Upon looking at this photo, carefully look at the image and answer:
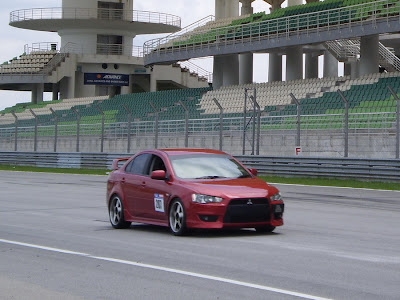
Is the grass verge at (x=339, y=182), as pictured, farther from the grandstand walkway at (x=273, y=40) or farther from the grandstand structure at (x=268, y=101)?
the grandstand walkway at (x=273, y=40)

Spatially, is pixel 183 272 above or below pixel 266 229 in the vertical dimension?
below

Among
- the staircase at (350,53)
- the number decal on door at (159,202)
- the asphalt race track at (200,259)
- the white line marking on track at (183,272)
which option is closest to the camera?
the white line marking on track at (183,272)

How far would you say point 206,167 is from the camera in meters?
13.1

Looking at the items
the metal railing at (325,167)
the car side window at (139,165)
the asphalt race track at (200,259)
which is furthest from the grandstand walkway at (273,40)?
the car side window at (139,165)

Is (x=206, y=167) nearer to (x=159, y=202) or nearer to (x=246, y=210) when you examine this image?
(x=159, y=202)

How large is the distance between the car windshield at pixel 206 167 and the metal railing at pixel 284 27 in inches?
1048

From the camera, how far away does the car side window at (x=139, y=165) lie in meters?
13.6

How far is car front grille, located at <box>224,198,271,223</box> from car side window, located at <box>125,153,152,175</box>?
6.79 feet

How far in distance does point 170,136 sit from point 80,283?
96.5 feet

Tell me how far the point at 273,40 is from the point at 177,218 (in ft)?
113

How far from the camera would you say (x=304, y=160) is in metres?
29.0

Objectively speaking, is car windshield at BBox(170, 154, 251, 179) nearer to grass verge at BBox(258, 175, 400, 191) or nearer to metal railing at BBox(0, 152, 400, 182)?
grass verge at BBox(258, 175, 400, 191)

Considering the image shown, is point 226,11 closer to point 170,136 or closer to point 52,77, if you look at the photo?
point 52,77

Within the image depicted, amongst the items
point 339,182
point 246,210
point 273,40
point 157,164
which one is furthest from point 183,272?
point 273,40
